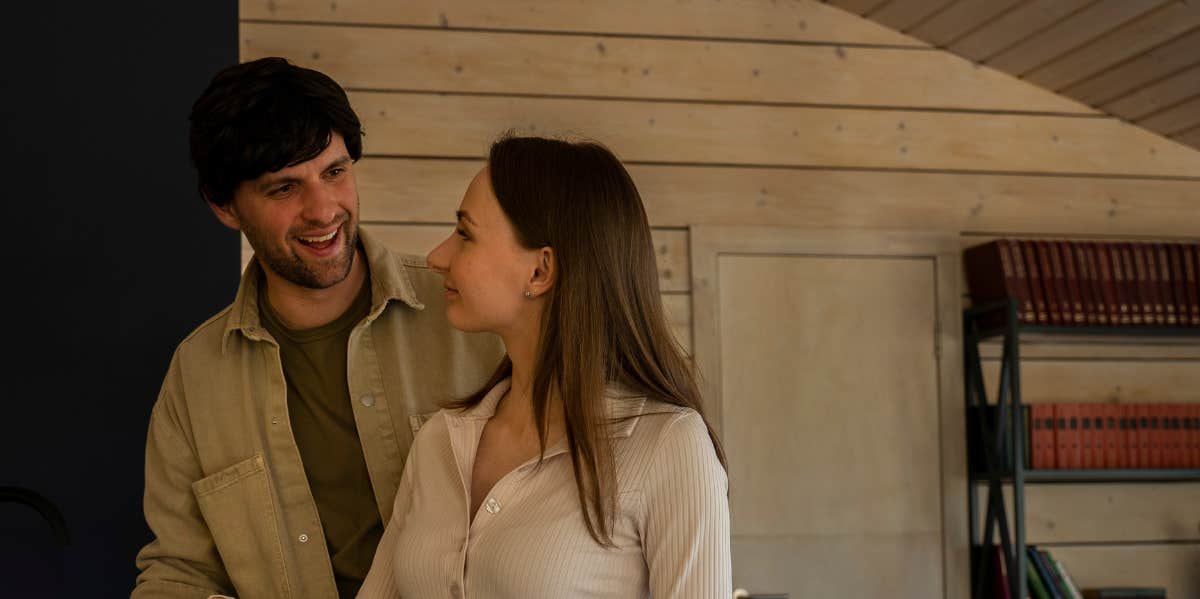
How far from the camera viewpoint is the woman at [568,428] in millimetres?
1756

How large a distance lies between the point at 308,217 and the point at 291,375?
27cm

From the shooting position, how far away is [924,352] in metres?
4.49

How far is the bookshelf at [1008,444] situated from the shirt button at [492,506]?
267 centimetres

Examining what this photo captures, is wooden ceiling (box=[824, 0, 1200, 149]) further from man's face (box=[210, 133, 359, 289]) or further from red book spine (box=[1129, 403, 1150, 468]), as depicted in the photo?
man's face (box=[210, 133, 359, 289])

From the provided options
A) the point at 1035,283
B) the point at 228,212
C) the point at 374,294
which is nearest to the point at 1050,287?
the point at 1035,283

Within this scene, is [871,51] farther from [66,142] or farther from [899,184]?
[66,142]

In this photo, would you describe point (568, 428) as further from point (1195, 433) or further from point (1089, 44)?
point (1195, 433)

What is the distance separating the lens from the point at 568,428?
1.84 metres

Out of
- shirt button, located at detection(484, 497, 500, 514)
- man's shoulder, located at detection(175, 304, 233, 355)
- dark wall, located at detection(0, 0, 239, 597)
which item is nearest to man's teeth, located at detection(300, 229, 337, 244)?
man's shoulder, located at detection(175, 304, 233, 355)

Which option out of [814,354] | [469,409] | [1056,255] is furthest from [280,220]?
[1056,255]

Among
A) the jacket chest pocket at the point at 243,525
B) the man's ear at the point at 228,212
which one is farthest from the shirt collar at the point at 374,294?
the jacket chest pocket at the point at 243,525

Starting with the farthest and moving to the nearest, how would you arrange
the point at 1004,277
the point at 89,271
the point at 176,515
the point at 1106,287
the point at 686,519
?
the point at 1106,287 → the point at 1004,277 → the point at 89,271 → the point at 176,515 → the point at 686,519

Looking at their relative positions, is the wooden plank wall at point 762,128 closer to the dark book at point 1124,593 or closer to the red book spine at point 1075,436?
the dark book at point 1124,593

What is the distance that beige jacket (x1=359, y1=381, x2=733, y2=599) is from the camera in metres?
1.73
